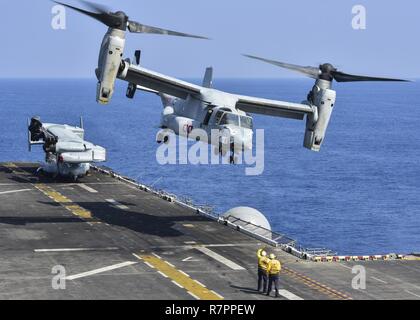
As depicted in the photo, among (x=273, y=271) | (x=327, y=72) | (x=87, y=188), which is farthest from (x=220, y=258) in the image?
(x=87, y=188)

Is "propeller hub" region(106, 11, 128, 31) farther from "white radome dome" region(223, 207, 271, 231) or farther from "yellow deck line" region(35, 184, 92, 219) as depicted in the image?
"white radome dome" region(223, 207, 271, 231)

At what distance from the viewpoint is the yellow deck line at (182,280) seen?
32844 millimetres

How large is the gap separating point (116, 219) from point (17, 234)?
25.3 feet

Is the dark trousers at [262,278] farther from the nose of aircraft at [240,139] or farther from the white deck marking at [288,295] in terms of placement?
the nose of aircraft at [240,139]

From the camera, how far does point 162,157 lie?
13400cm

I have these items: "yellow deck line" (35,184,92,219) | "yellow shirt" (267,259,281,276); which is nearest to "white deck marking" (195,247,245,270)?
"yellow shirt" (267,259,281,276)

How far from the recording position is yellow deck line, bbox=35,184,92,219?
173 ft

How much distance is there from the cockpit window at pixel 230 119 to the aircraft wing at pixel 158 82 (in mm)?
3613

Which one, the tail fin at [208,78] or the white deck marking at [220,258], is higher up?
the tail fin at [208,78]

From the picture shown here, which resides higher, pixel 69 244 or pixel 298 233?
pixel 69 244

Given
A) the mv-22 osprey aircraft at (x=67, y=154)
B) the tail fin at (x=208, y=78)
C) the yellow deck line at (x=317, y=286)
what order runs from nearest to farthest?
the yellow deck line at (x=317, y=286) < the tail fin at (x=208, y=78) < the mv-22 osprey aircraft at (x=67, y=154)

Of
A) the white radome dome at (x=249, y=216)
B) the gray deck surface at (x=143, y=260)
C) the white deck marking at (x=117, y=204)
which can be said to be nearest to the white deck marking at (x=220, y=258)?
the gray deck surface at (x=143, y=260)

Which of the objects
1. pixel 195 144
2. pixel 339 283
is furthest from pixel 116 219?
pixel 195 144
